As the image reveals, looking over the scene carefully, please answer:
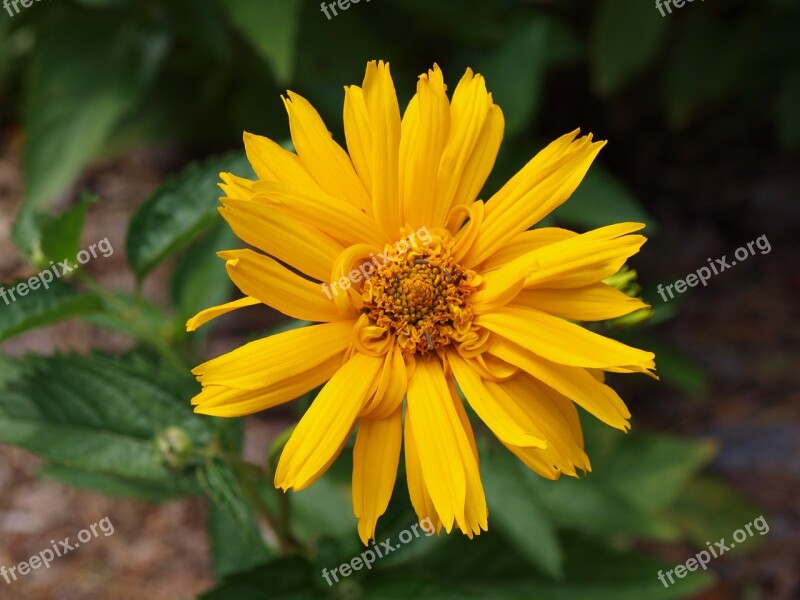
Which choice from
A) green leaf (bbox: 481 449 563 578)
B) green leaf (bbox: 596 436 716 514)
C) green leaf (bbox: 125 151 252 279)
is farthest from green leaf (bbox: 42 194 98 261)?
green leaf (bbox: 596 436 716 514)

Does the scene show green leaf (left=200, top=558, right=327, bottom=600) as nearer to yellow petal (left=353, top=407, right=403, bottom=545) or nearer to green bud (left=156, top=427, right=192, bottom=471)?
green bud (left=156, top=427, right=192, bottom=471)

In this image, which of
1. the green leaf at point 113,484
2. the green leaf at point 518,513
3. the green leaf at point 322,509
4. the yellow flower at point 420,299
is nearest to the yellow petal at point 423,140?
the yellow flower at point 420,299

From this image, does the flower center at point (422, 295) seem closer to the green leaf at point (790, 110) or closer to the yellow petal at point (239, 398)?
the yellow petal at point (239, 398)

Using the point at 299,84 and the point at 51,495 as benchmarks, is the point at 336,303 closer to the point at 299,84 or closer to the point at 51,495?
the point at 299,84

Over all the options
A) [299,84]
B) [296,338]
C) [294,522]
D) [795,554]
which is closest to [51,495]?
[294,522]
